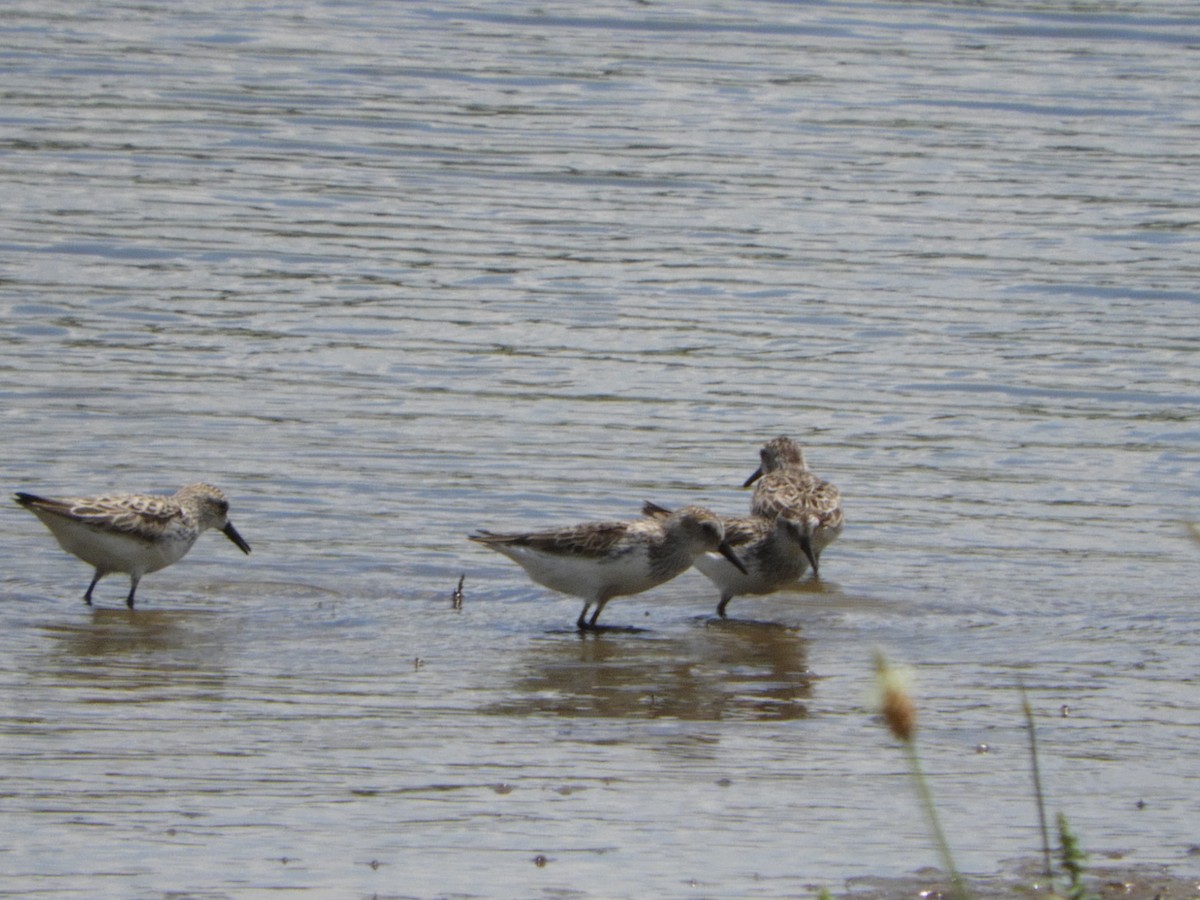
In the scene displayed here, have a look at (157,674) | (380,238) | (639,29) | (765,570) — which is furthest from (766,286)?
(639,29)

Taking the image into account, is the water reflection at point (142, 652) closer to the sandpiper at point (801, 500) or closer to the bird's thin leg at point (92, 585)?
the bird's thin leg at point (92, 585)

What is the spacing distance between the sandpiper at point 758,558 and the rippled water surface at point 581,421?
25 centimetres

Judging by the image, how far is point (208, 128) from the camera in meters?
23.5

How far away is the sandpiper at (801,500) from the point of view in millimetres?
11914

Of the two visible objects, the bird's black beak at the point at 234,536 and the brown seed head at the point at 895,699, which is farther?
the bird's black beak at the point at 234,536

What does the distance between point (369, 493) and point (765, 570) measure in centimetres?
278

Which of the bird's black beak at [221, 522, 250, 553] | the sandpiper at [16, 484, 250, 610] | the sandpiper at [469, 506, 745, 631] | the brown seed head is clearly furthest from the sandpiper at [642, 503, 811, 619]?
the brown seed head

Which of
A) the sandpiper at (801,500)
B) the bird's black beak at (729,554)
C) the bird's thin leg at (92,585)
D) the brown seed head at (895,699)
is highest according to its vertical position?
the brown seed head at (895,699)

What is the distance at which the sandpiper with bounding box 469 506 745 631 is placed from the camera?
1107 cm

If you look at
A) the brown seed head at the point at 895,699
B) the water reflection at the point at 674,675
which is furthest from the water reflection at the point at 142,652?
the brown seed head at the point at 895,699

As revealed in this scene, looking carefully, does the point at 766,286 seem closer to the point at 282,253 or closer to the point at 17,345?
the point at 282,253

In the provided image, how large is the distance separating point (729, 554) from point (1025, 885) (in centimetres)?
483

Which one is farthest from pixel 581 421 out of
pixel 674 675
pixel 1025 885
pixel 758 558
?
pixel 1025 885

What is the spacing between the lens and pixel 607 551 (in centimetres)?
1108
